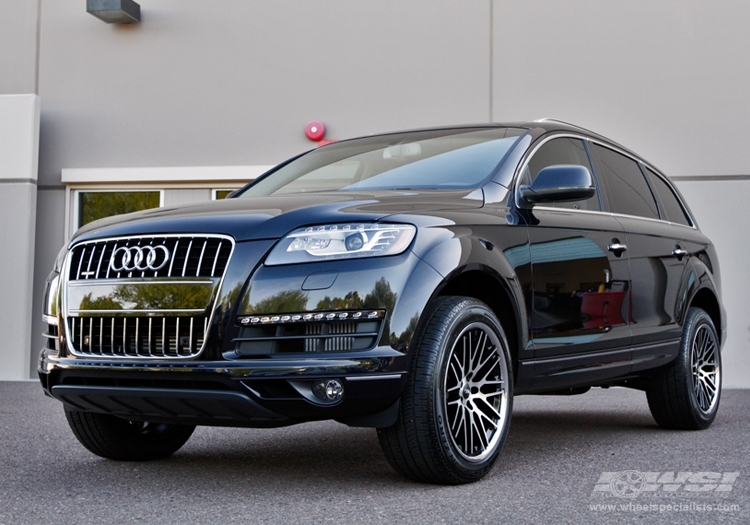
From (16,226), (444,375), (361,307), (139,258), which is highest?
(16,226)

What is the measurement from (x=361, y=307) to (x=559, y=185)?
4.72 feet

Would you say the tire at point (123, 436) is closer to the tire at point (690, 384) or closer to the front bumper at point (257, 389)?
the front bumper at point (257, 389)

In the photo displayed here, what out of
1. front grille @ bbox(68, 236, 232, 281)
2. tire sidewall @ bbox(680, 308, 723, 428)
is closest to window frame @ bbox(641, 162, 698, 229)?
tire sidewall @ bbox(680, 308, 723, 428)

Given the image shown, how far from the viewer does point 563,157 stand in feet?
18.3

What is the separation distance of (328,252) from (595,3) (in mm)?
8509

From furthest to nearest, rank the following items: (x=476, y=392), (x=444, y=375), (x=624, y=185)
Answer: (x=624, y=185) < (x=476, y=392) < (x=444, y=375)

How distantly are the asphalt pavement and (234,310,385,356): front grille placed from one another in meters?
0.59

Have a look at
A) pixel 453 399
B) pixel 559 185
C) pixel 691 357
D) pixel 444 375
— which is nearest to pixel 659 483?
pixel 453 399

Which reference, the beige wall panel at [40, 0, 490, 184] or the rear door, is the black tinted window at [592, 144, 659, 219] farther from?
the beige wall panel at [40, 0, 490, 184]

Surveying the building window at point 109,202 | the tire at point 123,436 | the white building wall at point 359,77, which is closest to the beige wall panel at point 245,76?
the white building wall at point 359,77

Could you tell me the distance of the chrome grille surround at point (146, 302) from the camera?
3.82 m

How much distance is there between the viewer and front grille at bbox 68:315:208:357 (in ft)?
12.5

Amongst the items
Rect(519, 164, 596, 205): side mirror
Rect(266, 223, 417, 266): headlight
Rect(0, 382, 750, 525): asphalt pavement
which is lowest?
Rect(0, 382, 750, 525): asphalt pavement

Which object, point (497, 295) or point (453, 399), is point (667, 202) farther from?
point (453, 399)
